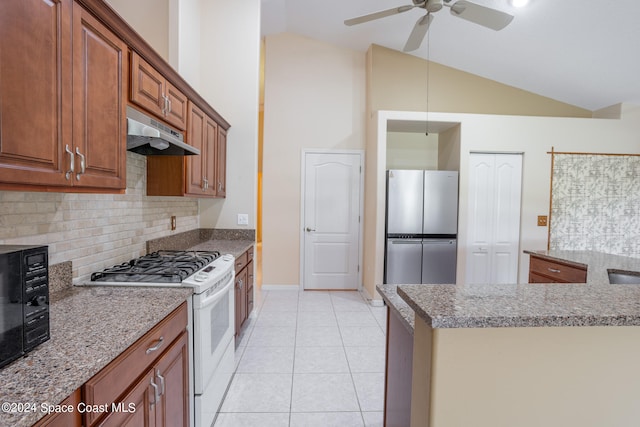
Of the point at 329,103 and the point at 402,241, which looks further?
the point at 329,103

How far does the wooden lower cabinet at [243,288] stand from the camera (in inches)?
104

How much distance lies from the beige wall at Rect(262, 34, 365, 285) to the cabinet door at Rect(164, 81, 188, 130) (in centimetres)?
216

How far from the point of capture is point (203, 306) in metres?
1.64

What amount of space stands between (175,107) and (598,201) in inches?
195

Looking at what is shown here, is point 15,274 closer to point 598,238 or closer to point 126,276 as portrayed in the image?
point 126,276

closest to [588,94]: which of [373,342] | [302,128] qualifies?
[302,128]

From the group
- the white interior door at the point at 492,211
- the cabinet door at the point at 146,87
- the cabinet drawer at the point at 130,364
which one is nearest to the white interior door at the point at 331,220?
the white interior door at the point at 492,211

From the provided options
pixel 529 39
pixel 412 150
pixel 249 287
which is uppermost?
pixel 529 39

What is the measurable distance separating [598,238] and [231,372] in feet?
15.2

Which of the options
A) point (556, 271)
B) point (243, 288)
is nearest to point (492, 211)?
point (556, 271)

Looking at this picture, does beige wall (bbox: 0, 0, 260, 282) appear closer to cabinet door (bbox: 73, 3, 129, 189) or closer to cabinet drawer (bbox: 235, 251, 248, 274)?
cabinet door (bbox: 73, 3, 129, 189)

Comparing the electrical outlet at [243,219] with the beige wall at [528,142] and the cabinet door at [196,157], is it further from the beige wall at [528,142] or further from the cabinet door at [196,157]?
the beige wall at [528,142]

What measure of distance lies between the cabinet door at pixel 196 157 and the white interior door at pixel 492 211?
319 cm

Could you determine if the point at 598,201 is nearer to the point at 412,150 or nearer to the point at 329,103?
the point at 412,150
